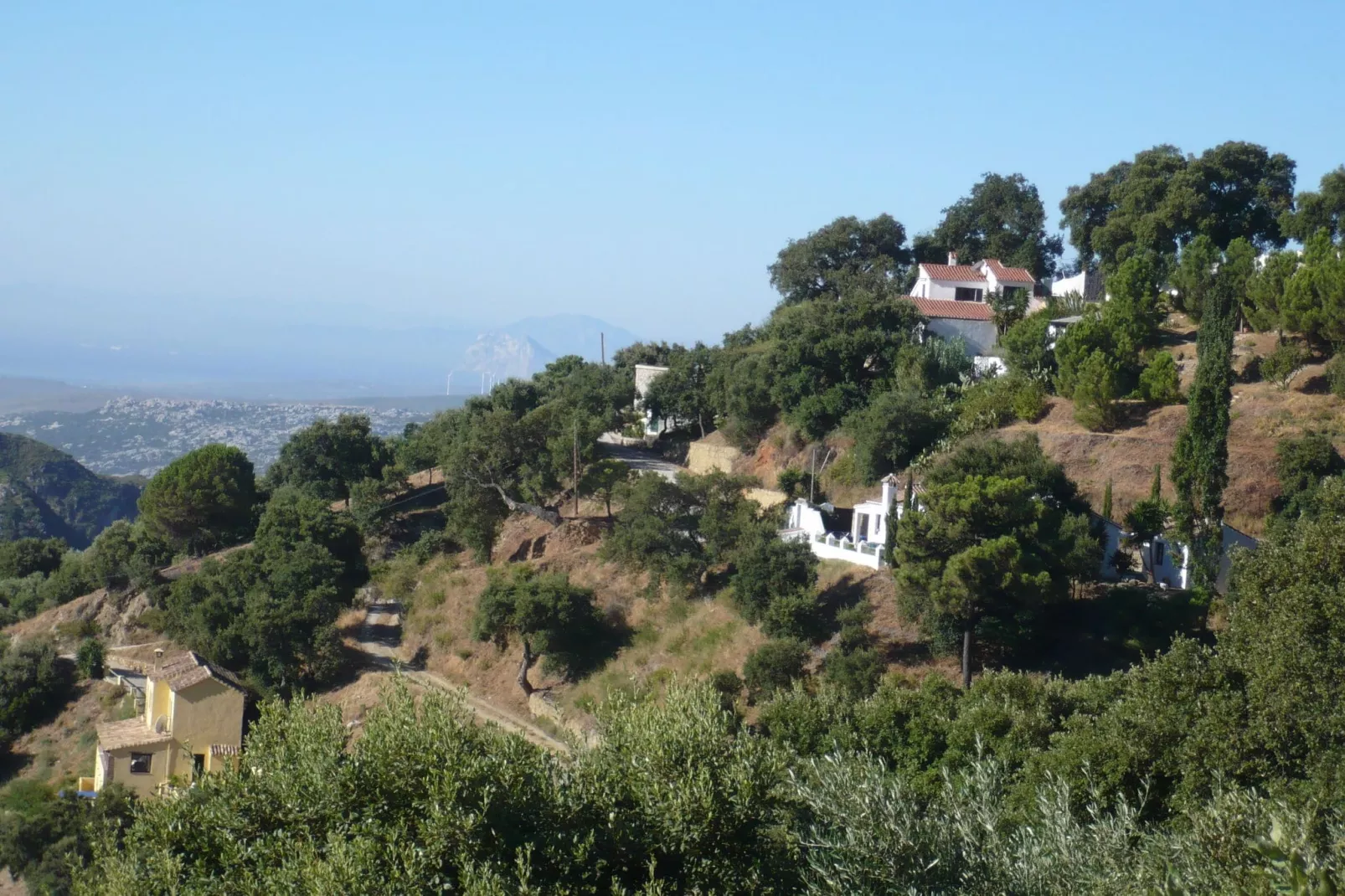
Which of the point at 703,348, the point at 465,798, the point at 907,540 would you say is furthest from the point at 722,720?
the point at 703,348

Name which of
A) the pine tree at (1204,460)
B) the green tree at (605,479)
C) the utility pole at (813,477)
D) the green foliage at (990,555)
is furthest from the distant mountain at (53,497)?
the pine tree at (1204,460)

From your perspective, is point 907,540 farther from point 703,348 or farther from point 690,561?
point 703,348

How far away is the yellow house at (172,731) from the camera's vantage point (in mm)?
24625

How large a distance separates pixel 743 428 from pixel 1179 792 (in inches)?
995

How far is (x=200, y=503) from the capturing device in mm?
40188

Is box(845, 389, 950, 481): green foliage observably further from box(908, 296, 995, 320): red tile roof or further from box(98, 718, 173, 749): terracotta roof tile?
box(98, 718, 173, 749): terracotta roof tile

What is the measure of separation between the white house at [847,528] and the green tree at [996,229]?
20.8 metres

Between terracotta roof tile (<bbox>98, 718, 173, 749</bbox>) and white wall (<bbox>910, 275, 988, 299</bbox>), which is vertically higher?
white wall (<bbox>910, 275, 988, 299</bbox>)

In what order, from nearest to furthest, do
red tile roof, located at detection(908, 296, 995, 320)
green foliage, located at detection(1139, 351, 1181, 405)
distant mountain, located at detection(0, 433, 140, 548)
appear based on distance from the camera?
green foliage, located at detection(1139, 351, 1181, 405) → red tile roof, located at detection(908, 296, 995, 320) → distant mountain, located at detection(0, 433, 140, 548)

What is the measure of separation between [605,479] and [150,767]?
15.2 meters

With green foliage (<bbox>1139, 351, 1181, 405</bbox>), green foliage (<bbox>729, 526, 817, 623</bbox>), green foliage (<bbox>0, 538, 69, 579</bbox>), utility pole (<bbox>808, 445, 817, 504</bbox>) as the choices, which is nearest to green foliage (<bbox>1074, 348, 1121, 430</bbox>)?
green foliage (<bbox>1139, 351, 1181, 405</bbox>)

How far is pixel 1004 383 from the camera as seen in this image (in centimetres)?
3453

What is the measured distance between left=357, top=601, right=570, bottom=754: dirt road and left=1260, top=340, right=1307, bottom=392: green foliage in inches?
843

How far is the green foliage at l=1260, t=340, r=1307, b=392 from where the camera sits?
103ft
